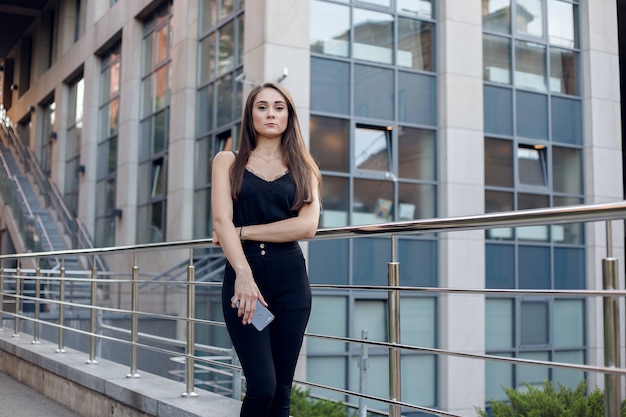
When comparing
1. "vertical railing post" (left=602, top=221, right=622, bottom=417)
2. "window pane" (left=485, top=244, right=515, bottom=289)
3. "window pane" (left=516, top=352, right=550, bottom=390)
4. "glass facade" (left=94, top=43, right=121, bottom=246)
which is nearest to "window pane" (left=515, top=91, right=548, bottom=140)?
"window pane" (left=485, top=244, right=515, bottom=289)

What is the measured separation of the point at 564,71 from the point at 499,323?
18.5ft

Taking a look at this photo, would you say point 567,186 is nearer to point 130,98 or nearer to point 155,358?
point 155,358

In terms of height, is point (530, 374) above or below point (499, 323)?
below

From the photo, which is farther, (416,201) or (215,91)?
(215,91)

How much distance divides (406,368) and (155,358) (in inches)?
193

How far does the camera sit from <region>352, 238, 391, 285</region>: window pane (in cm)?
1440

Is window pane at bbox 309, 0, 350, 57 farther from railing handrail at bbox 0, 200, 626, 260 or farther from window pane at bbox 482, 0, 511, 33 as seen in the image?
railing handrail at bbox 0, 200, 626, 260

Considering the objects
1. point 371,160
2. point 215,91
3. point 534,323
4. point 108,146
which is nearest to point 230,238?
point 371,160

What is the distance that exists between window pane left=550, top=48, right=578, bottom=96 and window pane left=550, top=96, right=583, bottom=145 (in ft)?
0.82

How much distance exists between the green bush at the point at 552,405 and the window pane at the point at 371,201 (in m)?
5.72

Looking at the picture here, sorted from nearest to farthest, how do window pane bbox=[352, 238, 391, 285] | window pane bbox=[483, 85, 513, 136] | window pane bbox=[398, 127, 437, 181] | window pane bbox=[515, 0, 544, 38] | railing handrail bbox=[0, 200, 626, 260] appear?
1. railing handrail bbox=[0, 200, 626, 260]
2. window pane bbox=[352, 238, 391, 285]
3. window pane bbox=[398, 127, 437, 181]
4. window pane bbox=[483, 85, 513, 136]
5. window pane bbox=[515, 0, 544, 38]

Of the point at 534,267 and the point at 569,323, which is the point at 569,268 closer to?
the point at 534,267

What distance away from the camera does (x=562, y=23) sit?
16.9 meters

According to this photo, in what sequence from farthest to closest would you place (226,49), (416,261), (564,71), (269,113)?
(564,71)
(226,49)
(416,261)
(269,113)
